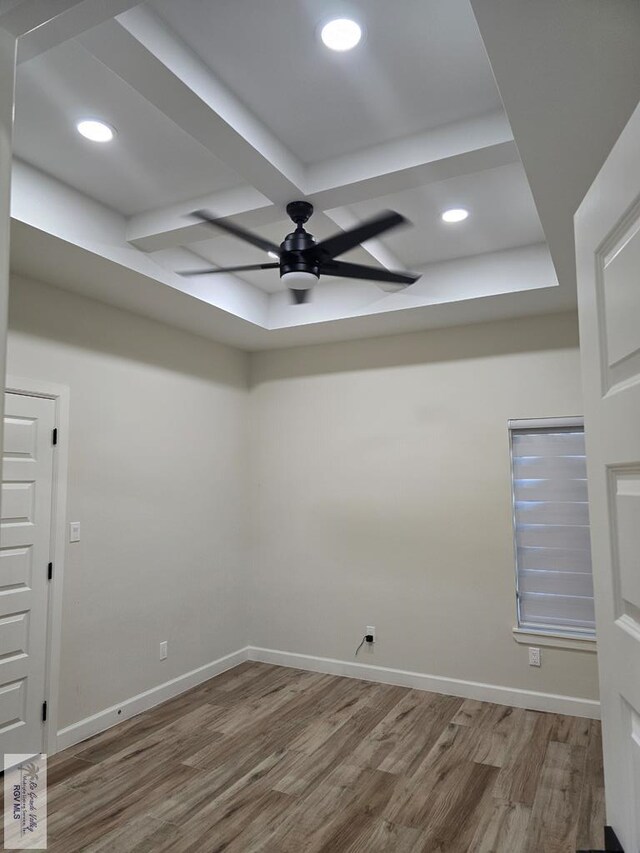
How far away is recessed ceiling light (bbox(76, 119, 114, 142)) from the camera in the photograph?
2.42m

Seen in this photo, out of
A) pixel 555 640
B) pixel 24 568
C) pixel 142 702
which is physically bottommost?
pixel 142 702

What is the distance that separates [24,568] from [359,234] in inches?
101

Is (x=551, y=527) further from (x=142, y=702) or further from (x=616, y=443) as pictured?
(x=616, y=443)

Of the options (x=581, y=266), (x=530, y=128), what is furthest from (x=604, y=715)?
(x=530, y=128)

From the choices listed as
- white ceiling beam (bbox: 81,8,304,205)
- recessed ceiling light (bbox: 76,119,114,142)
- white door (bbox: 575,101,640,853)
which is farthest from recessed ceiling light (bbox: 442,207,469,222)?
white door (bbox: 575,101,640,853)

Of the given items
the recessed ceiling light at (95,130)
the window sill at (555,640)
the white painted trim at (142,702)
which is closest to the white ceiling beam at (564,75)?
the recessed ceiling light at (95,130)

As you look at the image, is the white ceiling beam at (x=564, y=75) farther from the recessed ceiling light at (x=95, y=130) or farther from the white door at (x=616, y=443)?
the recessed ceiling light at (x=95, y=130)

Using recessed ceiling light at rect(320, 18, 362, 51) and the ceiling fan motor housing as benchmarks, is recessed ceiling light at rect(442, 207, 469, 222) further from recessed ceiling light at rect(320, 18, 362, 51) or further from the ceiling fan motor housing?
recessed ceiling light at rect(320, 18, 362, 51)

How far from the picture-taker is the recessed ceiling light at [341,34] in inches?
74.7

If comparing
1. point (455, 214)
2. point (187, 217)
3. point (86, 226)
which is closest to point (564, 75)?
point (455, 214)

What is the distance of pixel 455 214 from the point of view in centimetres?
329

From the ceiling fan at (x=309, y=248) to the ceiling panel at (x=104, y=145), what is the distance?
1.11 ft

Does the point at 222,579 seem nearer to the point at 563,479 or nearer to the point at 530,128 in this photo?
the point at 563,479

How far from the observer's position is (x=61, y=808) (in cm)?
279
